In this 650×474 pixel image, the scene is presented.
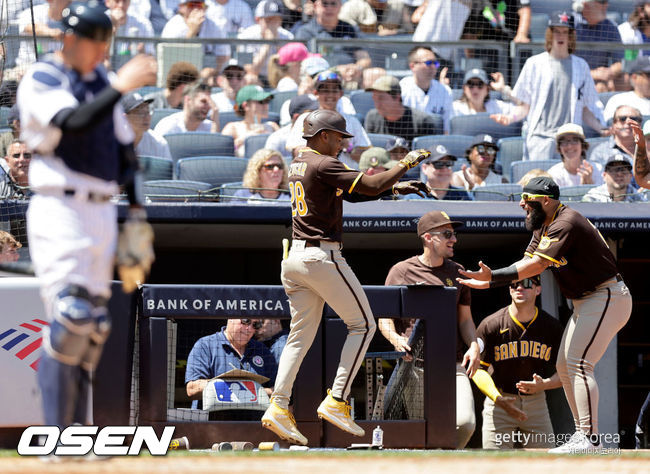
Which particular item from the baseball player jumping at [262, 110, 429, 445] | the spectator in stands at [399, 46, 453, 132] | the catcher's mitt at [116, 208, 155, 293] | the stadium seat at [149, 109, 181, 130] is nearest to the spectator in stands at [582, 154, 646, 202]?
the spectator in stands at [399, 46, 453, 132]

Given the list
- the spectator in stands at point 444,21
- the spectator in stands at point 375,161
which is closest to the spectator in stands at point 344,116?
the spectator in stands at point 375,161

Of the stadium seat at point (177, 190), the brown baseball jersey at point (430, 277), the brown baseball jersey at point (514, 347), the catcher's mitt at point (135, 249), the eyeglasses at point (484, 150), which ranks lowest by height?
the brown baseball jersey at point (514, 347)

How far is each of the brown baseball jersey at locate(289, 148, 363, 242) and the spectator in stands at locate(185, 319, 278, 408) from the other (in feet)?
2.41

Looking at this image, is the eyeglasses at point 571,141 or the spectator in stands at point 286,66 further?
the spectator in stands at point 286,66

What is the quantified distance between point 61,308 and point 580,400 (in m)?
3.41

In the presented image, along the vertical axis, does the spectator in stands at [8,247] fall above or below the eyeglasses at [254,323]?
above

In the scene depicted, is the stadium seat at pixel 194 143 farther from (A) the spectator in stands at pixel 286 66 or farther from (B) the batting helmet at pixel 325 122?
(B) the batting helmet at pixel 325 122

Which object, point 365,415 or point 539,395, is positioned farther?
point 539,395

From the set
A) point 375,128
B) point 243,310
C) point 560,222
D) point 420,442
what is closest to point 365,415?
point 420,442

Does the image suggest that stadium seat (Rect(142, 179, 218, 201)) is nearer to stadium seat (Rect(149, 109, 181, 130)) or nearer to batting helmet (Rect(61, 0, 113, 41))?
stadium seat (Rect(149, 109, 181, 130))

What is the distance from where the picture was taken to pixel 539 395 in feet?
22.1

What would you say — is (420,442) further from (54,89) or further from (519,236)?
(54,89)

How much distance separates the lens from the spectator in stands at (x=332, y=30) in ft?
35.2

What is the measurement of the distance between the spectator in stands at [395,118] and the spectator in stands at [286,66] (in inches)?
41.9
